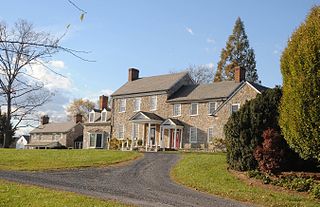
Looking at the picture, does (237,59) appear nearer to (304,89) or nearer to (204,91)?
(204,91)

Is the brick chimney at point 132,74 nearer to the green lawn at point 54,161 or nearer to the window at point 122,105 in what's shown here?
Answer: the window at point 122,105

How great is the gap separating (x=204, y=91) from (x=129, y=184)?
26.9 meters

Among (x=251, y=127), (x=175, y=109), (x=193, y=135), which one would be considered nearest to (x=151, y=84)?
(x=175, y=109)

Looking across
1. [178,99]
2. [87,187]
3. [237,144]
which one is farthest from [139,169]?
[178,99]

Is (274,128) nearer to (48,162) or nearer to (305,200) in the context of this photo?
(305,200)

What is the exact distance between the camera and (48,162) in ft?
82.3

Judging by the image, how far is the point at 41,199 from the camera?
11.4 meters

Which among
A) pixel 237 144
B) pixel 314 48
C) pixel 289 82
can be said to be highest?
pixel 314 48

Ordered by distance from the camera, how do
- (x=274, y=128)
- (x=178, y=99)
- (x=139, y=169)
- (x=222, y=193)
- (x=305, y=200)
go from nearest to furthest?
(x=305, y=200) < (x=222, y=193) < (x=274, y=128) < (x=139, y=169) < (x=178, y=99)

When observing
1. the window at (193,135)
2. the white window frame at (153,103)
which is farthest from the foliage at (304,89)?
the white window frame at (153,103)

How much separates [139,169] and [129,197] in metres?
9.59

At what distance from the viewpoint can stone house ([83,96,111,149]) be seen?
171ft

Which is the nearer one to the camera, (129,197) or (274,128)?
(129,197)

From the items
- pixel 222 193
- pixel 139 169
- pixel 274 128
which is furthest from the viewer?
pixel 139 169
